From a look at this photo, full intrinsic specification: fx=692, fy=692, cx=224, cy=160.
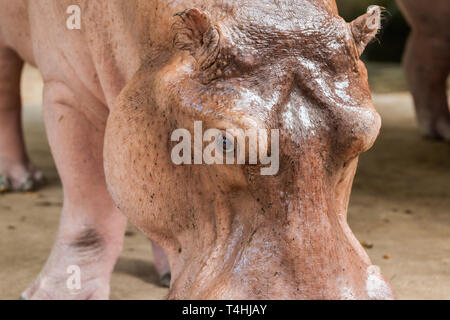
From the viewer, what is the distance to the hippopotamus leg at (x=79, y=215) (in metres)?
2.18

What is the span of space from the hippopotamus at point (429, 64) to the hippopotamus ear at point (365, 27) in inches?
135

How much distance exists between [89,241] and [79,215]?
0.09 metres

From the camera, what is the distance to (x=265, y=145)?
1.24 meters

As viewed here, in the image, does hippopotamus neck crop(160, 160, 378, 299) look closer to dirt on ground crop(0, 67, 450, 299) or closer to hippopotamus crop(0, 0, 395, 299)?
hippopotamus crop(0, 0, 395, 299)

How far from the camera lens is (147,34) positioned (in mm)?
1582

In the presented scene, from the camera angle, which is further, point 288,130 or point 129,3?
point 129,3

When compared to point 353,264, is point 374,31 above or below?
above

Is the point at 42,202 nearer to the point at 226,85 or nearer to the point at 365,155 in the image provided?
the point at 365,155

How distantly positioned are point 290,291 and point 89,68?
1.03 metres

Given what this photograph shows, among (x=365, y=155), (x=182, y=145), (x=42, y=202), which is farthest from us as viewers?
(x=365, y=155)

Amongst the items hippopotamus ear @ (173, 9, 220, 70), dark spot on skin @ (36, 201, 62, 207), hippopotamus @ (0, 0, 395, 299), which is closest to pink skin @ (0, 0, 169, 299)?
hippopotamus @ (0, 0, 395, 299)

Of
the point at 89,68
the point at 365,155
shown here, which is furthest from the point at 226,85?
the point at 365,155

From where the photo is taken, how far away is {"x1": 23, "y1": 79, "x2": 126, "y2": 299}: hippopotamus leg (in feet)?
7.14

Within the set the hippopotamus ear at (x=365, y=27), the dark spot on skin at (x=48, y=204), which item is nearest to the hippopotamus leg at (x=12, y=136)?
the dark spot on skin at (x=48, y=204)
